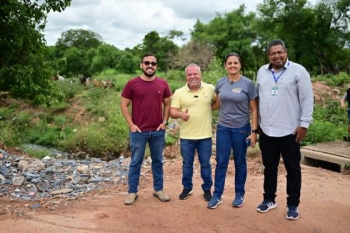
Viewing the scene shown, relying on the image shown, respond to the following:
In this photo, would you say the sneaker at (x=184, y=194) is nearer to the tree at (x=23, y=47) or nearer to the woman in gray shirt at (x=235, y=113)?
the woman in gray shirt at (x=235, y=113)

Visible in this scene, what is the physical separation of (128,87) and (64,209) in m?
1.67

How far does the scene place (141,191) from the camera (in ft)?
16.7

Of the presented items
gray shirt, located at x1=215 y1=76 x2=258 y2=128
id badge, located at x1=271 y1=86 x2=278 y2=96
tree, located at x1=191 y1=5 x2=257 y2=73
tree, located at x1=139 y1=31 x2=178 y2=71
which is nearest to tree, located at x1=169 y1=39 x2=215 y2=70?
tree, located at x1=191 y1=5 x2=257 y2=73

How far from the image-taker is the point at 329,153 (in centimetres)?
675

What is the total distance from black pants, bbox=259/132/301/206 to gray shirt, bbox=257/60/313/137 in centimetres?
11

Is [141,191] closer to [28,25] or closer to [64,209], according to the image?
[64,209]

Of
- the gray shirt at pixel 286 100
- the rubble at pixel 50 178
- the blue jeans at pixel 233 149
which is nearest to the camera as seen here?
the gray shirt at pixel 286 100

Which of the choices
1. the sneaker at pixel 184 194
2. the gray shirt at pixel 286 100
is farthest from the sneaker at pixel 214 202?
the gray shirt at pixel 286 100

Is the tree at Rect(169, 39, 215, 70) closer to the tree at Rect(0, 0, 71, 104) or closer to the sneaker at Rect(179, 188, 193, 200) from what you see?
the tree at Rect(0, 0, 71, 104)

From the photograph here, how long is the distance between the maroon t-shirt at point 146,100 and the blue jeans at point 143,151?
100 mm

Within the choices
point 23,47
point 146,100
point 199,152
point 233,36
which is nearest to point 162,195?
point 199,152

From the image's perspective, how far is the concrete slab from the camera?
21.3 ft

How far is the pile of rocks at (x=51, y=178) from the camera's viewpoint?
17.0 feet

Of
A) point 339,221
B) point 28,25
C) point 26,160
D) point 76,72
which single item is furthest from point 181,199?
point 76,72
